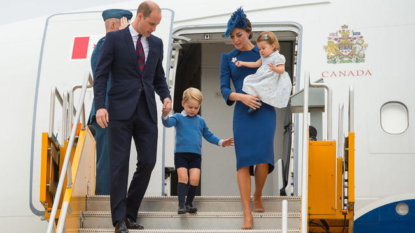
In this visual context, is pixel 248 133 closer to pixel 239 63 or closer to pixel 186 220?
pixel 239 63

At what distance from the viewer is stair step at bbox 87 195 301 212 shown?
4.99m

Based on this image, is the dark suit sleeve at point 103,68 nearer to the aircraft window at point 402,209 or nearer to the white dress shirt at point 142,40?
the white dress shirt at point 142,40

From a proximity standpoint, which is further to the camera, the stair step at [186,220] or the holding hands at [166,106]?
the stair step at [186,220]

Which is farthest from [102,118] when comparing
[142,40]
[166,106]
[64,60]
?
[64,60]

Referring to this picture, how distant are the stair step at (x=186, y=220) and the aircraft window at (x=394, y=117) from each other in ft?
5.66

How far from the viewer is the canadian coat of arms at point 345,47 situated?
613 cm

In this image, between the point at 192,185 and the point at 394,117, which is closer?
the point at 192,185

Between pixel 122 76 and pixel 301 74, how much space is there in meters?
2.36

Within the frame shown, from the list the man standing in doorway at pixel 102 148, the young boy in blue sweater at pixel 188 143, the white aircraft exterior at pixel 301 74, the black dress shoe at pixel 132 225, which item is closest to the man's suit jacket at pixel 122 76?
the young boy in blue sweater at pixel 188 143

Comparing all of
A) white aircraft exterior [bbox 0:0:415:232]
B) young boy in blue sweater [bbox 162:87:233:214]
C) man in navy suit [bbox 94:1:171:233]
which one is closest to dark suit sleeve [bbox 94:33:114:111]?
man in navy suit [bbox 94:1:171:233]

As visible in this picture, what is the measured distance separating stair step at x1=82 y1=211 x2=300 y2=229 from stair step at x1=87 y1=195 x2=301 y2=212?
0.26 m

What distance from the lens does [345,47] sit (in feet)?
20.3

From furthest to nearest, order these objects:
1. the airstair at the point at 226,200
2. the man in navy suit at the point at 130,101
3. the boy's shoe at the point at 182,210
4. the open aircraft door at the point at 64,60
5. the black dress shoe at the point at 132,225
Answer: the open aircraft door at the point at 64,60 → the boy's shoe at the point at 182,210 → the airstair at the point at 226,200 → the black dress shoe at the point at 132,225 → the man in navy suit at the point at 130,101

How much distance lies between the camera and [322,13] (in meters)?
6.40
